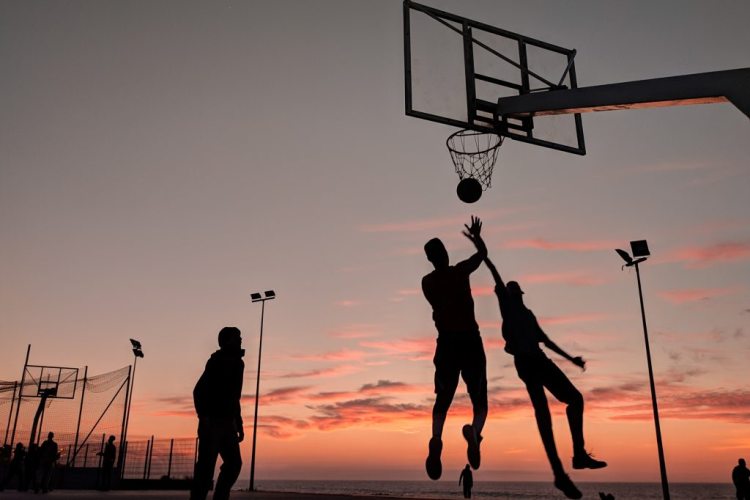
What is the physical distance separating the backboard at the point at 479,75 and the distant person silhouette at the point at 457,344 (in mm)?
3402

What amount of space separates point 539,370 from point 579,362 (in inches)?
18.3

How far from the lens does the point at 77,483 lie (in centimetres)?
2467

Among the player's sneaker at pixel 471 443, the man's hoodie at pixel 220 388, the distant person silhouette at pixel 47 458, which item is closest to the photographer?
the player's sneaker at pixel 471 443

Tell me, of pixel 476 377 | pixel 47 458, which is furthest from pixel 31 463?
pixel 476 377

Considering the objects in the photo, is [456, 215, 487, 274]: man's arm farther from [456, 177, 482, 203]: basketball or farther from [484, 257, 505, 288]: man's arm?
[456, 177, 482, 203]: basketball

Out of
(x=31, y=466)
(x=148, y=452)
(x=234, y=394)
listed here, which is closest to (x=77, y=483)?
(x=148, y=452)

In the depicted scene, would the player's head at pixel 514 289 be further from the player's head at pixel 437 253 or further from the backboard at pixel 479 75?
the backboard at pixel 479 75

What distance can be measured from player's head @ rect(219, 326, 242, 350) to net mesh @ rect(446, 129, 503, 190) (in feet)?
14.5

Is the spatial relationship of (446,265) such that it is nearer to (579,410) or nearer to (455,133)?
(579,410)

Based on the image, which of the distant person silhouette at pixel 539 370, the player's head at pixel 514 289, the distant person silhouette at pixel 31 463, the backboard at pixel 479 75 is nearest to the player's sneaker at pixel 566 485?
the distant person silhouette at pixel 539 370

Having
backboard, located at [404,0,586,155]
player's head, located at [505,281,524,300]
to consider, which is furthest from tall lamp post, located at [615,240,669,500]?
player's head, located at [505,281,524,300]

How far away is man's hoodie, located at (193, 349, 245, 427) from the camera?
700 centimetres

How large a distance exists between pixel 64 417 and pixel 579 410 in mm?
30107

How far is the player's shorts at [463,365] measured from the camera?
6.20 meters
